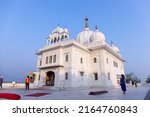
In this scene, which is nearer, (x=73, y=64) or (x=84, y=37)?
(x=73, y=64)

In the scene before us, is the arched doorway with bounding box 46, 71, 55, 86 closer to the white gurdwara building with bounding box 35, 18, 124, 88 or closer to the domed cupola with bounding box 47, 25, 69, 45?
the white gurdwara building with bounding box 35, 18, 124, 88

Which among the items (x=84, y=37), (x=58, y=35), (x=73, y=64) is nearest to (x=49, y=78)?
(x=73, y=64)

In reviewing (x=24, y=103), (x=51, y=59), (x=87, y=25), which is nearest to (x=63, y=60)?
(x=51, y=59)

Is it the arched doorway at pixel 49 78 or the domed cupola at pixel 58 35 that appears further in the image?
the domed cupola at pixel 58 35

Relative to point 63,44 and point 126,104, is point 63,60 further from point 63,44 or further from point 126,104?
point 126,104

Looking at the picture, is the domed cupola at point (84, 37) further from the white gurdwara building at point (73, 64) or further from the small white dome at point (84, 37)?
the white gurdwara building at point (73, 64)

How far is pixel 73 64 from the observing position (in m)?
16.7

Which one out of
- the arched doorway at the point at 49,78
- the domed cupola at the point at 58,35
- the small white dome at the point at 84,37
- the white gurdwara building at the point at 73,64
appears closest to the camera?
the white gurdwara building at the point at 73,64

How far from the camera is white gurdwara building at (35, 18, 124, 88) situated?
1681cm

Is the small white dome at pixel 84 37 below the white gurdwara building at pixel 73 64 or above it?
above

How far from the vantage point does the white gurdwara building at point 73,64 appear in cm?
1681

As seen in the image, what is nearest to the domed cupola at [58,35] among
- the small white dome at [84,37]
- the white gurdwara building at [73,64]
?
the white gurdwara building at [73,64]

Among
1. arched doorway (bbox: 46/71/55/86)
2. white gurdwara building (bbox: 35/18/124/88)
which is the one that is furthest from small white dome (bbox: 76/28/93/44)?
arched doorway (bbox: 46/71/55/86)

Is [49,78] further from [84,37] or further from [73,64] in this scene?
[84,37]
